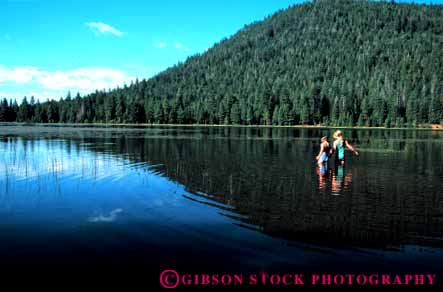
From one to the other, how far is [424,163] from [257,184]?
21365 mm

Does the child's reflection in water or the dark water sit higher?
the child's reflection in water

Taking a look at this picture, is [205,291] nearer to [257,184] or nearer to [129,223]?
[129,223]

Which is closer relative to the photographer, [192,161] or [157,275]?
[157,275]

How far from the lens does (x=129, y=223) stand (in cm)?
1608

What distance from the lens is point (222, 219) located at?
660 inches

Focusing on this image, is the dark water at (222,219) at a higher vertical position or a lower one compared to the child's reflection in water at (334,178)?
lower

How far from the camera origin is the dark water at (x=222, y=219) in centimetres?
1230

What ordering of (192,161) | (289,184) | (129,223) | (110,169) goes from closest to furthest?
1. (129,223)
2. (289,184)
3. (110,169)
4. (192,161)

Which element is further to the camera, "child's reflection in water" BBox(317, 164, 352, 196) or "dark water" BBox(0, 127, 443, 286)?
"child's reflection in water" BBox(317, 164, 352, 196)

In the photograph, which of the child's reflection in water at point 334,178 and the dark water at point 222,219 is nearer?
the dark water at point 222,219

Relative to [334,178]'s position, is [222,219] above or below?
below

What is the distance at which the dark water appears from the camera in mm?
12297

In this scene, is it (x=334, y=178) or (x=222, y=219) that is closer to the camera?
(x=222, y=219)

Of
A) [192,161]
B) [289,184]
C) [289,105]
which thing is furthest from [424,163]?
[289,105]
